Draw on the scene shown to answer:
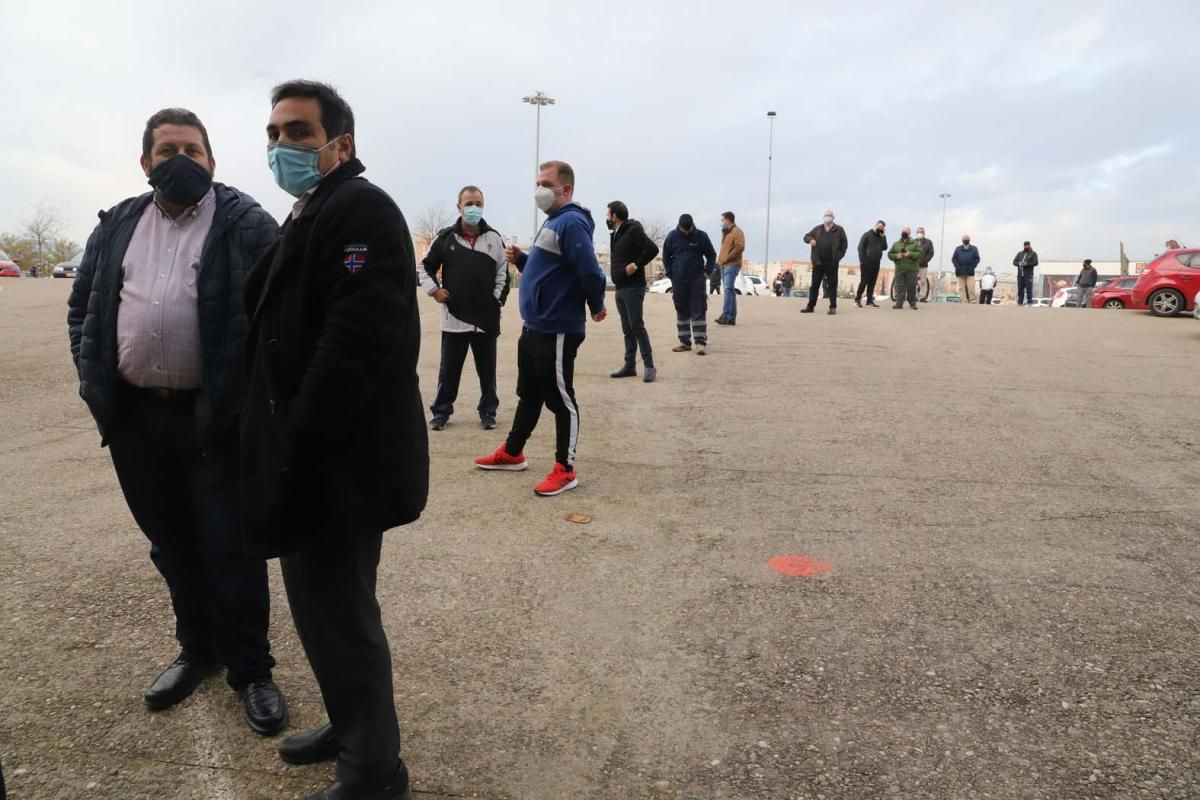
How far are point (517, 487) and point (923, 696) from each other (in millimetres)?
3165

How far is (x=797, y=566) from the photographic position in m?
4.36

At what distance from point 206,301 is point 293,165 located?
2.38 ft

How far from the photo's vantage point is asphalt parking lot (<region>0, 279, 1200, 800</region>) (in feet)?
8.84

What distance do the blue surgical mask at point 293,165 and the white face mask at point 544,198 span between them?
3.08 m

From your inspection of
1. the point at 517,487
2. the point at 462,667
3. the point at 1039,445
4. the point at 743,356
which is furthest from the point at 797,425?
the point at 462,667

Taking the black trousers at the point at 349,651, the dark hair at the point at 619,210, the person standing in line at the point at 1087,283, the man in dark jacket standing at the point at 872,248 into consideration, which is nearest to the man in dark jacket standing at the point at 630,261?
the dark hair at the point at 619,210

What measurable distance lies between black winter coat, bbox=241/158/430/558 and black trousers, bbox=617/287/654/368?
272 inches

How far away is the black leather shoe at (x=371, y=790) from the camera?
2.36 meters

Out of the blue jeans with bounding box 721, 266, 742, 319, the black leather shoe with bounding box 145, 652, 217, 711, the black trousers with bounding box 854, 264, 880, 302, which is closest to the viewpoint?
the black leather shoe with bounding box 145, 652, 217, 711

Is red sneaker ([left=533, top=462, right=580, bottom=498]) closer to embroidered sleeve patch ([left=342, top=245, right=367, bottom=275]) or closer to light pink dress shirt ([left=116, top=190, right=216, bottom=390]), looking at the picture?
light pink dress shirt ([left=116, top=190, right=216, bottom=390])

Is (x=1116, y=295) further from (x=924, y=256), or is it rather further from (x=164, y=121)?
(x=164, y=121)

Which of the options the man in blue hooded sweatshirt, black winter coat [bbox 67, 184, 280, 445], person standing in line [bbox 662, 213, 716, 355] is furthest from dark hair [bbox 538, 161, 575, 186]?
person standing in line [bbox 662, 213, 716, 355]

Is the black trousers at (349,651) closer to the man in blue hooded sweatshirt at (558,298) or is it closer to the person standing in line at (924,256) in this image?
the man in blue hooded sweatshirt at (558,298)

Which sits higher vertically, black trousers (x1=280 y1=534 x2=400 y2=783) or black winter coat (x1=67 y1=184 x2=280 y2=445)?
black winter coat (x1=67 y1=184 x2=280 y2=445)
